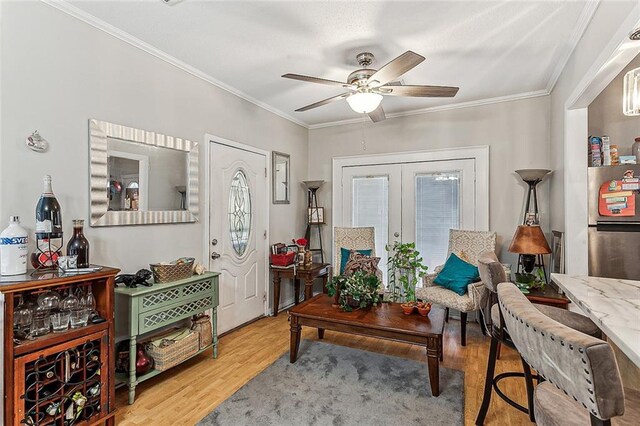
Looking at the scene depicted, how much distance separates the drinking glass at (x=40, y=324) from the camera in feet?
5.81

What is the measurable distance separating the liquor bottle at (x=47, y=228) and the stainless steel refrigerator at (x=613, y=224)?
3.79 metres

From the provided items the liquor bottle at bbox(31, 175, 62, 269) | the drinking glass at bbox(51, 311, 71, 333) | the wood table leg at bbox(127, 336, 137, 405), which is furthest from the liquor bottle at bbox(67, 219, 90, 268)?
the wood table leg at bbox(127, 336, 137, 405)

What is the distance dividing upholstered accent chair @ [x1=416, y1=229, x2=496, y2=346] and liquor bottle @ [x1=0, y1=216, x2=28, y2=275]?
3.24 meters

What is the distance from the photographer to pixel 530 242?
3010 mm

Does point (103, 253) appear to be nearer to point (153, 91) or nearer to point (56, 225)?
point (56, 225)

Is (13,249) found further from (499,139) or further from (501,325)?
(499,139)

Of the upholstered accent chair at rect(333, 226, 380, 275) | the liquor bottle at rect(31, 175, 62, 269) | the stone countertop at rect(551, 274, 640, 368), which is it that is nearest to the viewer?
the stone countertop at rect(551, 274, 640, 368)

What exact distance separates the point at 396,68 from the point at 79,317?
8.30 ft

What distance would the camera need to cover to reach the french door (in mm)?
4062

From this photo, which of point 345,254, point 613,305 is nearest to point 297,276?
point 345,254

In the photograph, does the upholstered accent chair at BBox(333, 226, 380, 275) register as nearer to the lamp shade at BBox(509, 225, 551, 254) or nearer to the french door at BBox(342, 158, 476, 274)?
the french door at BBox(342, 158, 476, 274)

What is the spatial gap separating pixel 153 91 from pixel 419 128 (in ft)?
10.2

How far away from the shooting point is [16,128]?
1.96 meters

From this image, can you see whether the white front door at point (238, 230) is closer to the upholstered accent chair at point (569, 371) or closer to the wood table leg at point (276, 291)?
the wood table leg at point (276, 291)
